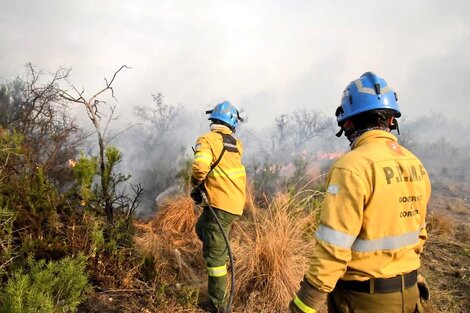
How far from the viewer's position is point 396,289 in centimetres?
161

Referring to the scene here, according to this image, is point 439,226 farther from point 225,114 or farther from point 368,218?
point 368,218

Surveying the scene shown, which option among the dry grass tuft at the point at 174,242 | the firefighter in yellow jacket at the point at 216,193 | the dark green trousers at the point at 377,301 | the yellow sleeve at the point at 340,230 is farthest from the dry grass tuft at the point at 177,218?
the yellow sleeve at the point at 340,230

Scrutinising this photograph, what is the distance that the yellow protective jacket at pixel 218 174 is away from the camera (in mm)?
3324

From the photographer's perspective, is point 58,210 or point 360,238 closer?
point 360,238

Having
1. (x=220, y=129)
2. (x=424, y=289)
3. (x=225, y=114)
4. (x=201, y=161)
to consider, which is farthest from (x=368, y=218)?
(x=225, y=114)

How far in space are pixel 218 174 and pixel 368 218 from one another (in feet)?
6.76

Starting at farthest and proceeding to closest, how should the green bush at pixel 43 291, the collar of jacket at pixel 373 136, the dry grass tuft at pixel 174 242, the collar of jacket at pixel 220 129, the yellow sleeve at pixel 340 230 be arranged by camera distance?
1. the dry grass tuft at pixel 174 242
2. the collar of jacket at pixel 220 129
3. the green bush at pixel 43 291
4. the collar of jacket at pixel 373 136
5. the yellow sleeve at pixel 340 230

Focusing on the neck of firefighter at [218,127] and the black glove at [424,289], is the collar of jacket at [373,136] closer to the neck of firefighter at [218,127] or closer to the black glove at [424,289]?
the black glove at [424,289]

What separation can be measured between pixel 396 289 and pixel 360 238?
33 centimetres

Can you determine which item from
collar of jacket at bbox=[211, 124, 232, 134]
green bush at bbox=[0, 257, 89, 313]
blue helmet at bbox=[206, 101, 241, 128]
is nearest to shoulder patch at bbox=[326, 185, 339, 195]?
green bush at bbox=[0, 257, 89, 313]

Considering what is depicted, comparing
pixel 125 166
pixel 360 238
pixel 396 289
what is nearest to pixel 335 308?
pixel 396 289

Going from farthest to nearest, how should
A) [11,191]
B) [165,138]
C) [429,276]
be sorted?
[165,138]
[429,276]
[11,191]

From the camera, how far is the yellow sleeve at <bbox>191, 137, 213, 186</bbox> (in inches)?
130

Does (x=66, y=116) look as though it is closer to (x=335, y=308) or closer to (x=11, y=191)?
(x=11, y=191)
